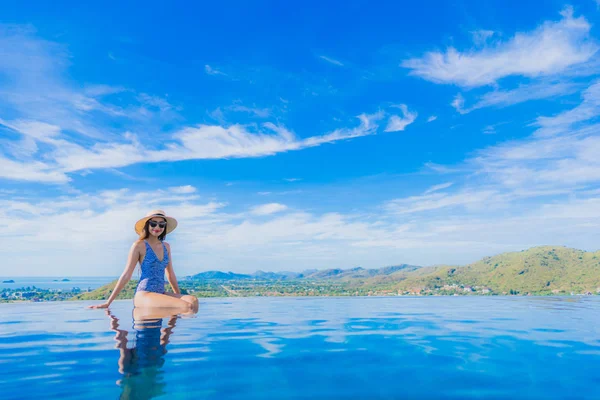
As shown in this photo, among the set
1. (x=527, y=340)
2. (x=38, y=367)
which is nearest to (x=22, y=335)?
(x=38, y=367)

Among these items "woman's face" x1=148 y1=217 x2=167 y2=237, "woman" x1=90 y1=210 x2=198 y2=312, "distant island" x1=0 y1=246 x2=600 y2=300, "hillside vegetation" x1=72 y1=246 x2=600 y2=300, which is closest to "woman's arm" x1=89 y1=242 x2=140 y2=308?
"woman" x1=90 y1=210 x2=198 y2=312

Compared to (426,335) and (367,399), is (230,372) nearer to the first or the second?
(367,399)

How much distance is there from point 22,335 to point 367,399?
311 inches

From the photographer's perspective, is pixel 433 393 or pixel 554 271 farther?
pixel 554 271

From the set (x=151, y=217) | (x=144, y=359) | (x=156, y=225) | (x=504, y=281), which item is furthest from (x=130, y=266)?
(x=504, y=281)

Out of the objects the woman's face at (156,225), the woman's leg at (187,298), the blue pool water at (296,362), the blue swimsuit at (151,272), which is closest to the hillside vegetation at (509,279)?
the woman's leg at (187,298)

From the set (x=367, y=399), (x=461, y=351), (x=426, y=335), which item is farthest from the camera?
(x=426, y=335)

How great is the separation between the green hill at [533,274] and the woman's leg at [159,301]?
8213cm

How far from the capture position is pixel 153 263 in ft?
33.0

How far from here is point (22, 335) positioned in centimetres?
843

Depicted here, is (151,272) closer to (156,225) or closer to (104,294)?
(156,225)

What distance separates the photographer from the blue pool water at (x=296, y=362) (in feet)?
14.1

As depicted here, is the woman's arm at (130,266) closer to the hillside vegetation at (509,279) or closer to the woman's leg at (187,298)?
the woman's leg at (187,298)

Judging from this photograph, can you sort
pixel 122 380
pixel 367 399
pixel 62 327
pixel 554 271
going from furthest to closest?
pixel 554 271 → pixel 62 327 → pixel 122 380 → pixel 367 399
